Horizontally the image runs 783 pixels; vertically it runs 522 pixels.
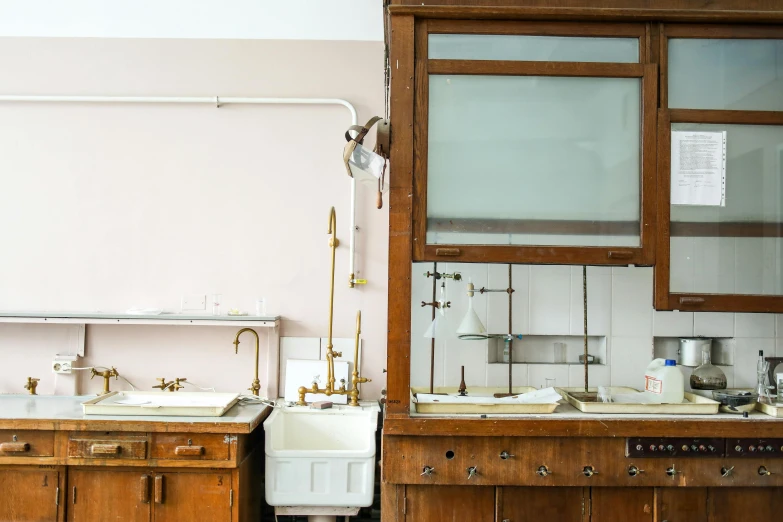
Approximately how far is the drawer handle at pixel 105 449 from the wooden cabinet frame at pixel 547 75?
1.47 metres

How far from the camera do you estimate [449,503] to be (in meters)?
2.06

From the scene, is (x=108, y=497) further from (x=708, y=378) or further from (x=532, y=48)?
(x=708, y=378)

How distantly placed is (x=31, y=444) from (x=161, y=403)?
54 cm

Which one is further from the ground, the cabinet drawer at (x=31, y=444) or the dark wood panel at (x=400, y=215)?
the dark wood panel at (x=400, y=215)

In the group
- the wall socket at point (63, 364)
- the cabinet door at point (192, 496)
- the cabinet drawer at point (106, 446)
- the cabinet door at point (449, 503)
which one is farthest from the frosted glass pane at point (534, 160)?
the wall socket at point (63, 364)

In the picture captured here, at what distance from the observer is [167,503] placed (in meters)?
2.48

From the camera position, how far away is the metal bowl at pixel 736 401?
2.24m

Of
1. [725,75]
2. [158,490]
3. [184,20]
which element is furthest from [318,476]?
[184,20]

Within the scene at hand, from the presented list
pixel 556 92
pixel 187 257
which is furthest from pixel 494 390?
pixel 187 257

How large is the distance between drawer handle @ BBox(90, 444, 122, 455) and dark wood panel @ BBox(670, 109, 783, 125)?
244cm

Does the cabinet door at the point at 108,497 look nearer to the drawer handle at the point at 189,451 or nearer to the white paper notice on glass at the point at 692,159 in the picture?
the drawer handle at the point at 189,451

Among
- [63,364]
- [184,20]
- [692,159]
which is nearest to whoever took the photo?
[692,159]

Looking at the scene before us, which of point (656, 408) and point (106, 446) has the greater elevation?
point (656, 408)

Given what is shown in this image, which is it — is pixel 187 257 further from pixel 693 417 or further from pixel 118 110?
pixel 693 417
